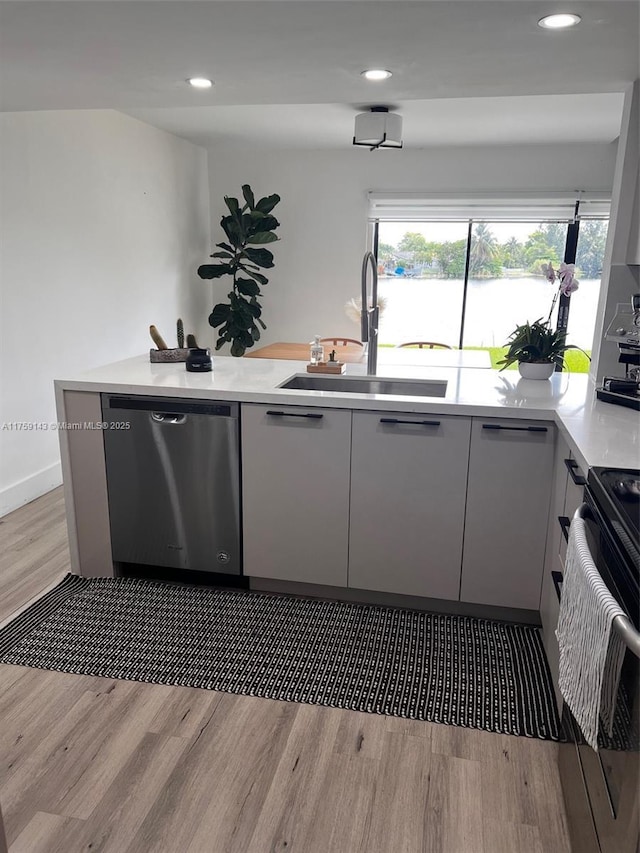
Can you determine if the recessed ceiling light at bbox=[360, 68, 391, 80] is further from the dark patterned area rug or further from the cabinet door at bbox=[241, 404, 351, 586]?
the dark patterned area rug

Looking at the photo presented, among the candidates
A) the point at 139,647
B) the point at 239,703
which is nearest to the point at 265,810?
the point at 239,703

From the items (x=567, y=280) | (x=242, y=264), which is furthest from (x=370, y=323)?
(x=242, y=264)

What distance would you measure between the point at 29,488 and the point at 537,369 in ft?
9.69

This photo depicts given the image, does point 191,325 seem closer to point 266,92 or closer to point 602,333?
point 266,92

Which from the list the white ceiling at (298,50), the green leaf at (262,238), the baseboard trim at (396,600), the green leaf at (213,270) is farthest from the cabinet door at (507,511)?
the green leaf at (213,270)

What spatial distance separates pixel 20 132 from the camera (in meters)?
3.55

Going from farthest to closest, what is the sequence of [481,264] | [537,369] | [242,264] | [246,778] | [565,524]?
[481,264]
[242,264]
[537,369]
[565,524]
[246,778]

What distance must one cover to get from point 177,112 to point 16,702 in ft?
13.5

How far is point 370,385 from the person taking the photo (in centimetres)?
287

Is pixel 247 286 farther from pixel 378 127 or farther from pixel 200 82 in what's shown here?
pixel 200 82

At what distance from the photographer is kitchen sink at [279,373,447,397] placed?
2.77 m

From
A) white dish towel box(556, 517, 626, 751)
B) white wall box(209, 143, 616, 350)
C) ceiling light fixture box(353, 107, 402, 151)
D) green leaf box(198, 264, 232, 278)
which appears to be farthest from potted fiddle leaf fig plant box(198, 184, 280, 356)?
white dish towel box(556, 517, 626, 751)

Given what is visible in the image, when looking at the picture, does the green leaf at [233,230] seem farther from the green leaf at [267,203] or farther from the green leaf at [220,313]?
the green leaf at [220,313]

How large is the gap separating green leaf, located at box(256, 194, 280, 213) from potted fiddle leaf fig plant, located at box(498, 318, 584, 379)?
11.7ft
